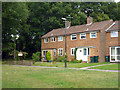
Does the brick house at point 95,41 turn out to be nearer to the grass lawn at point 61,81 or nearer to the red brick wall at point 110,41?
the red brick wall at point 110,41

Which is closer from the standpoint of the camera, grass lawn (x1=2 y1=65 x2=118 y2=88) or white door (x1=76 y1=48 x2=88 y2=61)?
grass lawn (x1=2 y1=65 x2=118 y2=88)

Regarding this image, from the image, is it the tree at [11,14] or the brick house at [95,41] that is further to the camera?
the tree at [11,14]

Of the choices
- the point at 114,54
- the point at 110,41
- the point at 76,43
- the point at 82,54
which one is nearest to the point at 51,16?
the point at 76,43

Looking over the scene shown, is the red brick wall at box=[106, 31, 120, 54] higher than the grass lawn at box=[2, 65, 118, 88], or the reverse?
the red brick wall at box=[106, 31, 120, 54]

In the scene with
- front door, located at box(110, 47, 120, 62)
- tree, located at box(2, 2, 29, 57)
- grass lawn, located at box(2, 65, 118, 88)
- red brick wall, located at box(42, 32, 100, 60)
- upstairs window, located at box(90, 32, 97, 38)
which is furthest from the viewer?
tree, located at box(2, 2, 29, 57)

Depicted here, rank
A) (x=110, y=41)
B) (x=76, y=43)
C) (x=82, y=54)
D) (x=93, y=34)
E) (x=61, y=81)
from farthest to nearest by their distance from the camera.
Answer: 1. (x=76, y=43)
2. (x=82, y=54)
3. (x=93, y=34)
4. (x=110, y=41)
5. (x=61, y=81)

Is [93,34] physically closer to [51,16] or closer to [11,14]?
[11,14]

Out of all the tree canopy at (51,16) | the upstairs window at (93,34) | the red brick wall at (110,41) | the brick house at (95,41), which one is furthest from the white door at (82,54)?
the tree canopy at (51,16)

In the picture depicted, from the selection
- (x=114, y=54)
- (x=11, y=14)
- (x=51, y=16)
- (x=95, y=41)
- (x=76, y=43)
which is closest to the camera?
(x=114, y=54)

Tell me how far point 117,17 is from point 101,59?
22.5 metres

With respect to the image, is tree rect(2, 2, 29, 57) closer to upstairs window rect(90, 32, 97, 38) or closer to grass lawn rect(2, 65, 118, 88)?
upstairs window rect(90, 32, 97, 38)

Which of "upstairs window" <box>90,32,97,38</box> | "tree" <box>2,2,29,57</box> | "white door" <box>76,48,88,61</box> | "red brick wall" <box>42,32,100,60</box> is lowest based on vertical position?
"white door" <box>76,48,88,61</box>

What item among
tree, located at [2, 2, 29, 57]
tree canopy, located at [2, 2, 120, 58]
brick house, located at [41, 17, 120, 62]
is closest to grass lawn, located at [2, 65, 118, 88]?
brick house, located at [41, 17, 120, 62]

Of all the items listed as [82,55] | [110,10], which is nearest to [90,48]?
[82,55]
